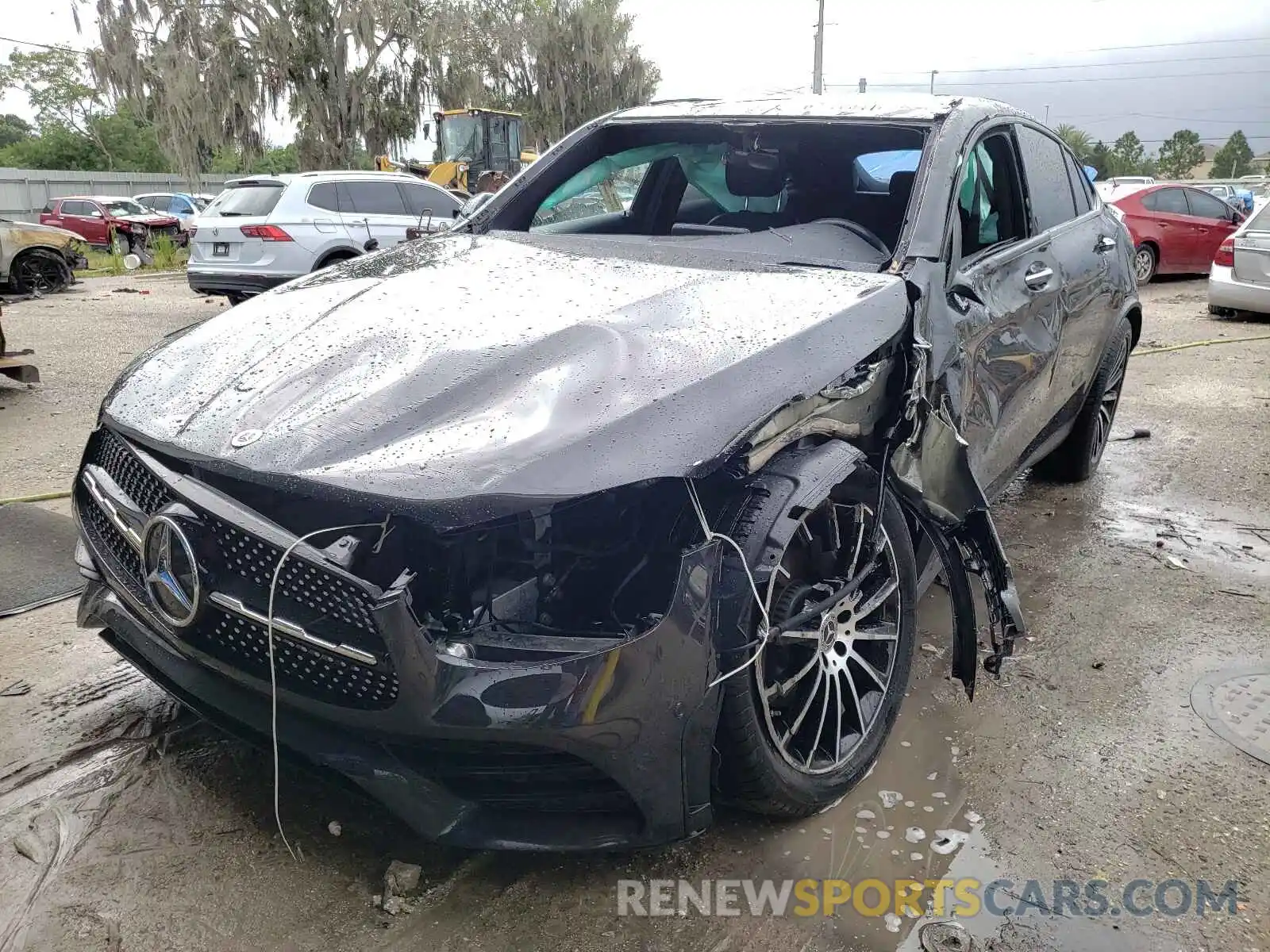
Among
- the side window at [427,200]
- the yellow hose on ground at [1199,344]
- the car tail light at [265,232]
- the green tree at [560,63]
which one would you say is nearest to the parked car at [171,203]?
the green tree at [560,63]

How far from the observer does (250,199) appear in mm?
11305

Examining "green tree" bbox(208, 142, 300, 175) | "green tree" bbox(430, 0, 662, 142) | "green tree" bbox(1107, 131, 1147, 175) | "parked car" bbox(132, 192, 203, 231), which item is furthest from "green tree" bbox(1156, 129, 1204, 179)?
"parked car" bbox(132, 192, 203, 231)

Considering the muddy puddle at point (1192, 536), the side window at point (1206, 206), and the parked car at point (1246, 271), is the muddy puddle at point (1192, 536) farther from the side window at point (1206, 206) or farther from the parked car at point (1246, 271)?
the side window at point (1206, 206)

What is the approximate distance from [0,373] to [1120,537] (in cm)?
747

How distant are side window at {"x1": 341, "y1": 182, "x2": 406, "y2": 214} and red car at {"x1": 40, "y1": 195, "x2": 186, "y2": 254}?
1218 cm

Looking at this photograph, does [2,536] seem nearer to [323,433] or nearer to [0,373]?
[323,433]

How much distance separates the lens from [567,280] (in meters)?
2.79

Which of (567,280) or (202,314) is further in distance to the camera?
(202,314)

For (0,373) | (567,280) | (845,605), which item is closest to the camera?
(845,605)

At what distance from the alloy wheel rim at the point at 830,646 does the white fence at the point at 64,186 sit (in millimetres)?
30387

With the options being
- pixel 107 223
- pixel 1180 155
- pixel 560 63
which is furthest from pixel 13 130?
pixel 1180 155

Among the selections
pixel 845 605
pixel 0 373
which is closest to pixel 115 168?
pixel 0 373

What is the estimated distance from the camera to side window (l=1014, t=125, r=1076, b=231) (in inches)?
152

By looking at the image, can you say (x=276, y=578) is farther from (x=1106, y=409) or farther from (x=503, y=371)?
(x=1106, y=409)
